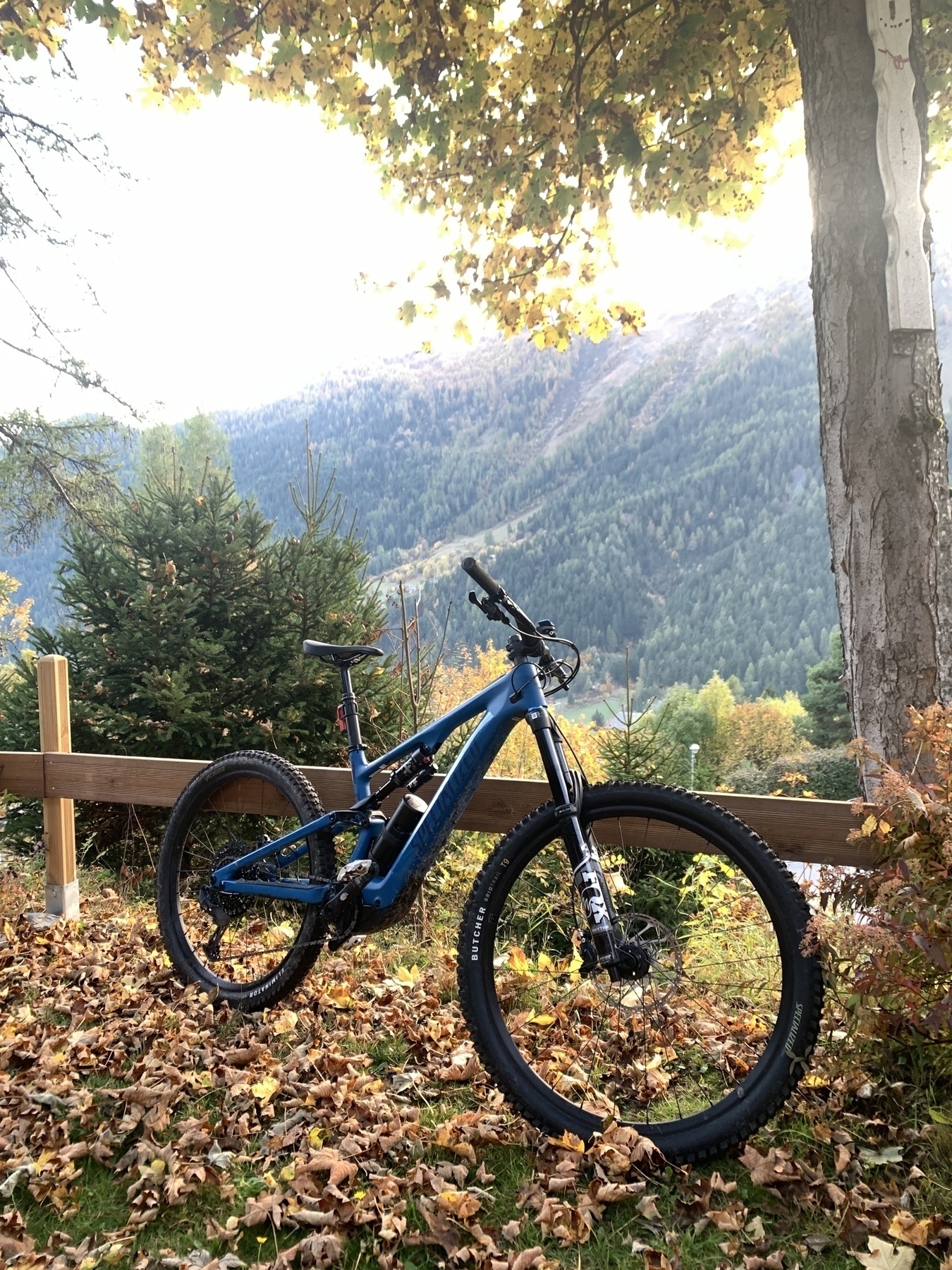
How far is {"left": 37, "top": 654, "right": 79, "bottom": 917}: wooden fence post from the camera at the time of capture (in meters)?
4.21

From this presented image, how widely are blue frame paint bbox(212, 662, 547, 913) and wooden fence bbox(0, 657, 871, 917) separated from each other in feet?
1.34

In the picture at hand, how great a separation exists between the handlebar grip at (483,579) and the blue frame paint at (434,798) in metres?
0.22

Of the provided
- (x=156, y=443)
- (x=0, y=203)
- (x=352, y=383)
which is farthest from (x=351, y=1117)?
(x=352, y=383)

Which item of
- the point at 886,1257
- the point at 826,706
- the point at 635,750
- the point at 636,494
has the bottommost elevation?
the point at 826,706

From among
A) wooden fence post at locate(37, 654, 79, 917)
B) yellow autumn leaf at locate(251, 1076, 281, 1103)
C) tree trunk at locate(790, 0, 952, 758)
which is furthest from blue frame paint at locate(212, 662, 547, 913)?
wooden fence post at locate(37, 654, 79, 917)

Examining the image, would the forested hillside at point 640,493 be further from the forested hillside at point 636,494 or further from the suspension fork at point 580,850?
the suspension fork at point 580,850

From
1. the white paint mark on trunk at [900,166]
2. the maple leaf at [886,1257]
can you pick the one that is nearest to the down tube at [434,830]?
the maple leaf at [886,1257]

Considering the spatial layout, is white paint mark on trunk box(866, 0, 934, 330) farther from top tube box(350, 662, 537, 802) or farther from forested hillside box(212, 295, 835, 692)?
forested hillside box(212, 295, 835, 692)

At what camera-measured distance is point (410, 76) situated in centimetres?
469

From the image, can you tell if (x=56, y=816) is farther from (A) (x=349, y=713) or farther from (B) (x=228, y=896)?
(A) (x=349, y=713)

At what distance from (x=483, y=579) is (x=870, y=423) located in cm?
146

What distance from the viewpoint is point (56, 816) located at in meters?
4.21

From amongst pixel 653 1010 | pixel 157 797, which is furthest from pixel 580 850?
pixel 157 797

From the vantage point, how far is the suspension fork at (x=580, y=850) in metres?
2.18
